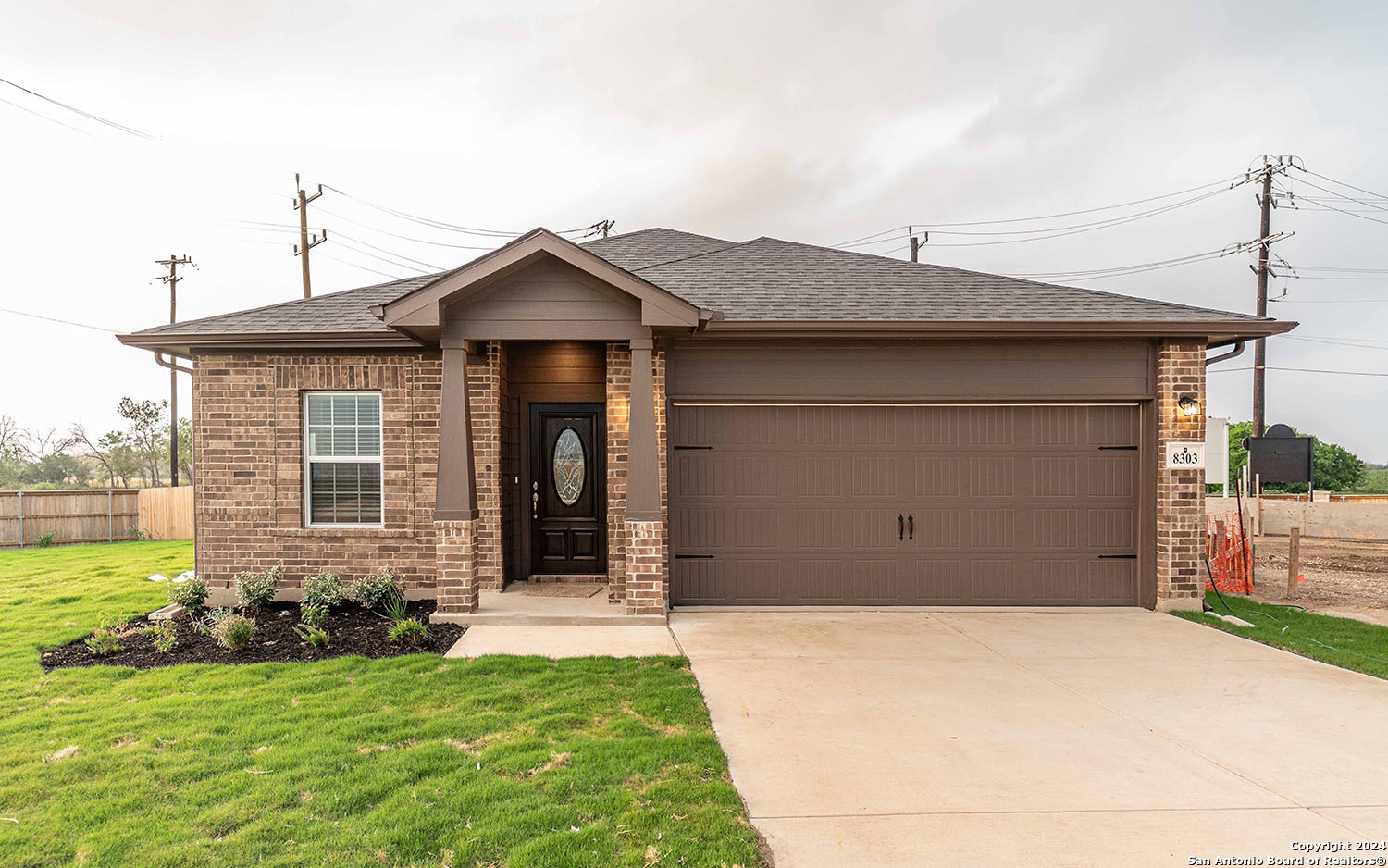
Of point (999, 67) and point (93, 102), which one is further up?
point (999, 67)

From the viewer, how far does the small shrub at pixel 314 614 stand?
624 cm

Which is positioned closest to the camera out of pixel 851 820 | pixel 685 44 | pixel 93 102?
pixel 851 820

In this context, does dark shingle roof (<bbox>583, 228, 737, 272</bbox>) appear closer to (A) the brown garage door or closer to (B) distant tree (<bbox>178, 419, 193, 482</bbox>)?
(A) the brown garage door

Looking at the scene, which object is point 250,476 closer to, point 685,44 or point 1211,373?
point 685,44

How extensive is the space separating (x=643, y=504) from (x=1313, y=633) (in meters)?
6.93

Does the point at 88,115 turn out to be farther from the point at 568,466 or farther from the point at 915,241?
the point at 915,241

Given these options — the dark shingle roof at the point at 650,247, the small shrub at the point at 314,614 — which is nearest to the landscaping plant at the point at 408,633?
the small shrub at the point at 314,614

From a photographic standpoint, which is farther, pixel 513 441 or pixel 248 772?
pixel 513 441

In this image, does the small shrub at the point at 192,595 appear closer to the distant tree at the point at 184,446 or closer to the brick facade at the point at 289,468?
the brick facade at the point at 289,468

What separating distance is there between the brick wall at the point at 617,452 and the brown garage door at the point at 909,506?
26.1 inches

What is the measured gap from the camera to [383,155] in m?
24.1

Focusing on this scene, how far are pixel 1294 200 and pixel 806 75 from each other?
672 inches

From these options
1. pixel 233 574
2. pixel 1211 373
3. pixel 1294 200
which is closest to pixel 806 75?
pixel 233 574

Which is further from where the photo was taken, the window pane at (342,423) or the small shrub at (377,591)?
the window pane at (342,423)
